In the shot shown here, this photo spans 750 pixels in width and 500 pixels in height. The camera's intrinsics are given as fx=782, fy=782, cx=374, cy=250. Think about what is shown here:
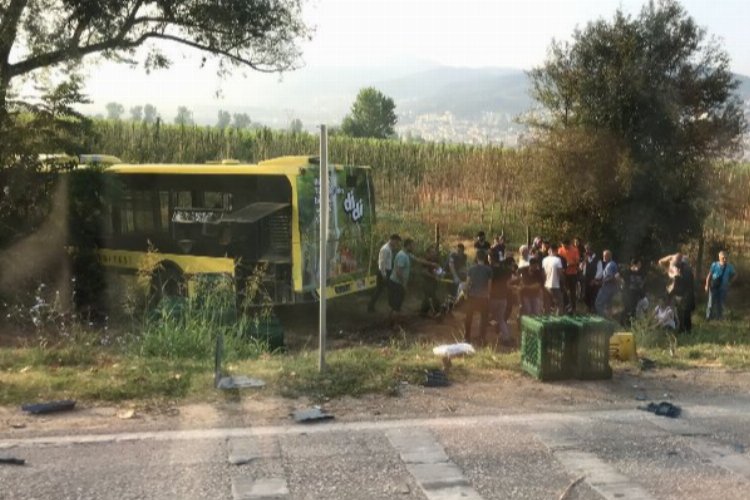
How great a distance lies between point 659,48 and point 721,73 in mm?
1487

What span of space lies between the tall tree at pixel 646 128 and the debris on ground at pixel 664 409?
10572 mm

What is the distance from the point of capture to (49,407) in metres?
6.63

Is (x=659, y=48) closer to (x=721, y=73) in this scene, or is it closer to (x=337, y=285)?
(x=721, y=73)

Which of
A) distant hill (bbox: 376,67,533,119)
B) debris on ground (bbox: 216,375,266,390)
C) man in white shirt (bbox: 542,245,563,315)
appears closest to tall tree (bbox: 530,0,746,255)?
man in white shirt (bbox: 542,245,563,315)

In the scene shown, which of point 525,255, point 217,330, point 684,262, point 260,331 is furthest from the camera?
point 525,255

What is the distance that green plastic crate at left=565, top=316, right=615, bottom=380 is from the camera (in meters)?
7.91

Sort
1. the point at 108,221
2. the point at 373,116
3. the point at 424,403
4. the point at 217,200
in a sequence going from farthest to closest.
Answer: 1. the point at 373,116
2. the point at 108,221
3. the point at 217,200
4. the point at 424,403

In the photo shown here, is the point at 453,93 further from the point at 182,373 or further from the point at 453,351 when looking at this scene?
the point at 182,373

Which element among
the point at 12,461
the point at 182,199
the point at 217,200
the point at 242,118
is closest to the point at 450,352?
the point at 12,461

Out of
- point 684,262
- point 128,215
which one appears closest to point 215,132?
point 128,215

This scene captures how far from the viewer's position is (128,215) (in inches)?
572

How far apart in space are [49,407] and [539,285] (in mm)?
8341

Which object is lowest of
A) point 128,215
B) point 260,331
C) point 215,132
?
point 260,331

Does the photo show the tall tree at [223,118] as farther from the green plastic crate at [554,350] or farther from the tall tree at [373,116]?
the tall tree at [373,116]
